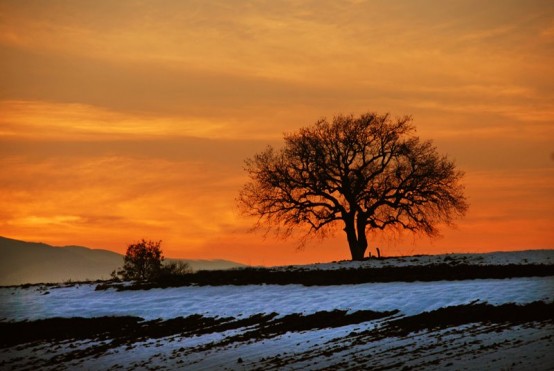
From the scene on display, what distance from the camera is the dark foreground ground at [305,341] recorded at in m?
21.6

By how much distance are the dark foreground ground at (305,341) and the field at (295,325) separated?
51 millimetres

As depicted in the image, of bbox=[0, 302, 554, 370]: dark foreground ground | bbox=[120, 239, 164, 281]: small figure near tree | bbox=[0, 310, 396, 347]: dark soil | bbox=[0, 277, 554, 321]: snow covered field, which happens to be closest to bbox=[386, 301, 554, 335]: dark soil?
bbox=[0, 302, 554, 370]: dark foreground ground

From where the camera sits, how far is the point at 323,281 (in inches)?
1724

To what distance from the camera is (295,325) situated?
30453mm

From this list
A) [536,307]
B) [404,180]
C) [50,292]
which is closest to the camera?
[536,307]

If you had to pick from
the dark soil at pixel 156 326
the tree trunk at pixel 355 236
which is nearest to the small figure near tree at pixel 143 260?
the tree trunk at pixel 355 236

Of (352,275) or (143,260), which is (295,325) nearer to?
(352,275)

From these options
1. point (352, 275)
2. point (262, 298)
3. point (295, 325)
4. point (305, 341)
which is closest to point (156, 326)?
point (262, 298)

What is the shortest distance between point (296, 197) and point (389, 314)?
122ft

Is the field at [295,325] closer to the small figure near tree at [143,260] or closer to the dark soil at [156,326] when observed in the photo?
the dark soil at [156,326]

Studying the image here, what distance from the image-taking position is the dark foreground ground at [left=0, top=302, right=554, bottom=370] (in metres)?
21.6

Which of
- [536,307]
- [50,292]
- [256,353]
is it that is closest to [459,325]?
[536,307]

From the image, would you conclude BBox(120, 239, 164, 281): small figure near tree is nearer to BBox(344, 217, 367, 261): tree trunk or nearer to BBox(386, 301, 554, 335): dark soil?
BBox(344, 217, 367, 261): tree trunk

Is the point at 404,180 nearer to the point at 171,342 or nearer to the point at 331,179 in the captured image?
the point at 331,179
